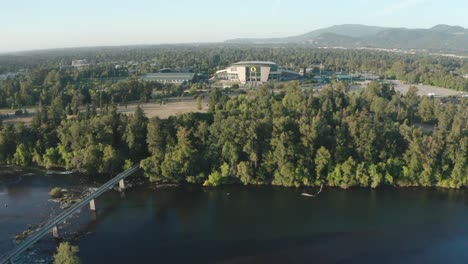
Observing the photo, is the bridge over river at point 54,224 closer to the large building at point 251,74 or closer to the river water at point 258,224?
Answer: the river water at point 258,224

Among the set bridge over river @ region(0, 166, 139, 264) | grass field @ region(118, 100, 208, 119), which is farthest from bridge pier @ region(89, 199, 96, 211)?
grass field @ region(118, 100, 208, 119)

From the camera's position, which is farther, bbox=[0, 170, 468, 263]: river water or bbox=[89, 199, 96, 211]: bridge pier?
bbox=[89, 199, 96, 211]: bridge pier

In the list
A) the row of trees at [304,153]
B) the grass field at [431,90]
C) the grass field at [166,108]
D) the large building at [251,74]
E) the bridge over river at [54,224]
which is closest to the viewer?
the bridge over river at [54,224]

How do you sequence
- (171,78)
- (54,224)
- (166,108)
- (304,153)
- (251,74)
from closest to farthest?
(54,224) → (304,153) → (166,108) → (171,78) → (251,74)

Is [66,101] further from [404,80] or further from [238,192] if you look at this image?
[404,80]

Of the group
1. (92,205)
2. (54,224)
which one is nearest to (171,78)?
(92,205)

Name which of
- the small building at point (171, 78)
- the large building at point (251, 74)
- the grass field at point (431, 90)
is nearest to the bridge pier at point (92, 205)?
the small building at point (171, 78)

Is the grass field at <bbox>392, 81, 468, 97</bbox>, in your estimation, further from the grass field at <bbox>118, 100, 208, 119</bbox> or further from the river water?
the river water

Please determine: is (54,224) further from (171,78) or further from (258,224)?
(171,78)
